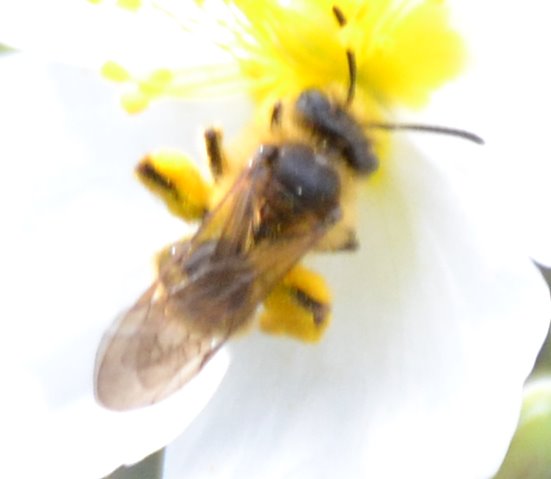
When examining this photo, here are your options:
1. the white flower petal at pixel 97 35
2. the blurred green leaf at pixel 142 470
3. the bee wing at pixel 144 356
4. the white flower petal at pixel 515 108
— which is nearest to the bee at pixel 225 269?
the bee wing at pixel 144 356

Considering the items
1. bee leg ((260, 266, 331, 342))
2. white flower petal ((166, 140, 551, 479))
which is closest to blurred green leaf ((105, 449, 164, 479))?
white flower petal ((166, 140, 551, 479))

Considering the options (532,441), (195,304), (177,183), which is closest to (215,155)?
(177,183)

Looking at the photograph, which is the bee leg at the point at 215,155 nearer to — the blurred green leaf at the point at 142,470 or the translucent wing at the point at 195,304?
the translucent wing at the point at 195,304

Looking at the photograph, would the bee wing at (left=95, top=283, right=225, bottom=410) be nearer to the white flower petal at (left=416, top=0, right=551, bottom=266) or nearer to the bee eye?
the bee eye

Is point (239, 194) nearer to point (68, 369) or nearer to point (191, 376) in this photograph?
point (191, 376)

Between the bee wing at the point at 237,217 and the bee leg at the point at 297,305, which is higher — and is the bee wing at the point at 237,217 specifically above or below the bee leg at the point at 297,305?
above

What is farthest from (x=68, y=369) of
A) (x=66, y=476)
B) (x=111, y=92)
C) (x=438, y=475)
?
(x=438, y=475)
